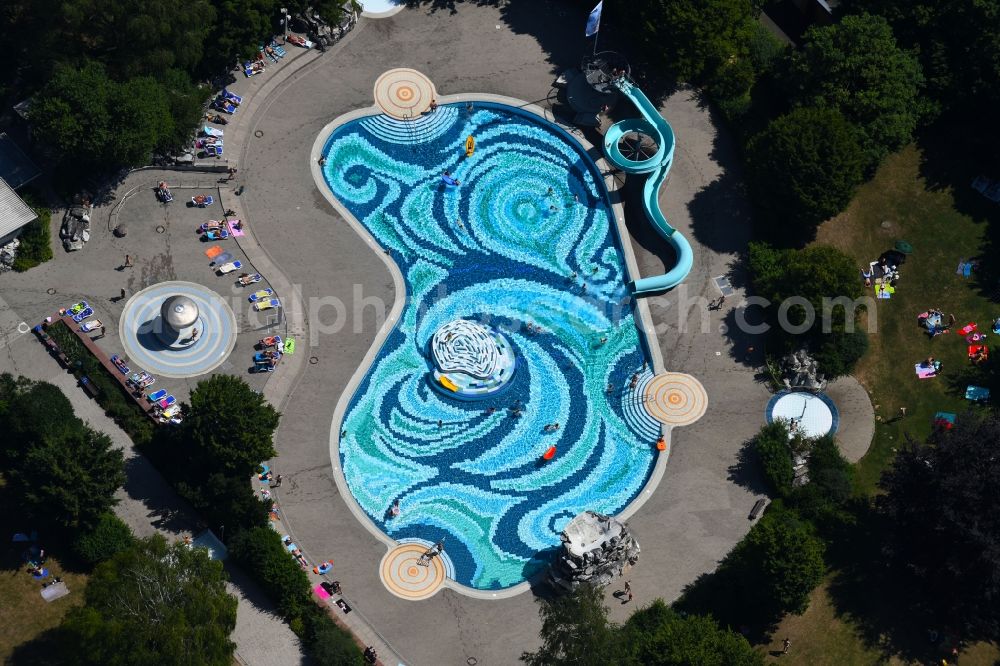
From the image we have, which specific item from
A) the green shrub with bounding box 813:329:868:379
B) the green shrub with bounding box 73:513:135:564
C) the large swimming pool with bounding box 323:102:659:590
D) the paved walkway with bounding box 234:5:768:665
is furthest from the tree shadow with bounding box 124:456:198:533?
the green shrub with bounding box 813:329:868:379

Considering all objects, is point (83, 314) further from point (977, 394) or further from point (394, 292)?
point (977, 394)

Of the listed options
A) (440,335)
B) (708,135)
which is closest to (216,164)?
(440,335)

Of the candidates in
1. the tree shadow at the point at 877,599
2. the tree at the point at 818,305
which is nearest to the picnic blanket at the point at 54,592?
the tree shadow at the point at 877,599

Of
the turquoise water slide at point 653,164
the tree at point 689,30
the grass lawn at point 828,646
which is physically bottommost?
the grass lawn at point 828,646

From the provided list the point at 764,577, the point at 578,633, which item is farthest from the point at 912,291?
the point at 578,633

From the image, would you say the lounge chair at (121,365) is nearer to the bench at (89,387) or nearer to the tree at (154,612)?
the bench at (89,387)

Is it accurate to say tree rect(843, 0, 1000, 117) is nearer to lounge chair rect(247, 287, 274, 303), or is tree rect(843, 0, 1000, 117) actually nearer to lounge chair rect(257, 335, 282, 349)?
lounge chair rect(247, 287, 274, 303)
